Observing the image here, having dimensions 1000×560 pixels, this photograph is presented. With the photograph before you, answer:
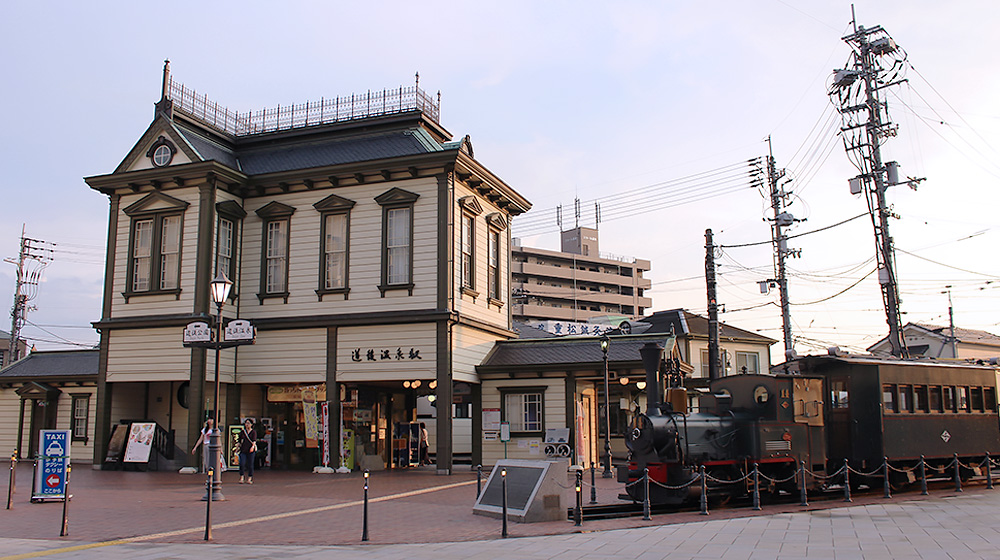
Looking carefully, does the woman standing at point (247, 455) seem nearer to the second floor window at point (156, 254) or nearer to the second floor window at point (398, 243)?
the second floor window at point (398, 243)

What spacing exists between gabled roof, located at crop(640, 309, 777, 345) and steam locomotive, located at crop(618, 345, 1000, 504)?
2517cm

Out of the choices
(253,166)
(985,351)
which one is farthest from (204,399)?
(985,351)

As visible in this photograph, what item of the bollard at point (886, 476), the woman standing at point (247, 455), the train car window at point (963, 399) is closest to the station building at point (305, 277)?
the woman standing at point (247, 455)

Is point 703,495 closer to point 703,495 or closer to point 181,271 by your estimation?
point 703,495

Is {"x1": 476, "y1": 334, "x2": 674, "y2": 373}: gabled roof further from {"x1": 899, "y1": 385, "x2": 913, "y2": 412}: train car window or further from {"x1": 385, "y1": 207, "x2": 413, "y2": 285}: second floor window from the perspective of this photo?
{"x1": 899, "y1": 385, "x2": 913, "y2": 412}: train car window

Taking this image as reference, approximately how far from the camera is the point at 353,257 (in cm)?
2414

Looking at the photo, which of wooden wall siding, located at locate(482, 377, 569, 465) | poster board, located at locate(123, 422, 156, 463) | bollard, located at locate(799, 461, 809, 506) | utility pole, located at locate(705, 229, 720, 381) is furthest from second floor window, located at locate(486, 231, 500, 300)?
bollard, located at locate(799, 461, 809, 506)

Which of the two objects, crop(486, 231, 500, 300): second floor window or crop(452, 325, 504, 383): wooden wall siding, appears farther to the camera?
crop(486, 231, 500, 300): second floor window

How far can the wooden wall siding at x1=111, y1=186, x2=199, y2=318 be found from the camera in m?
24.1

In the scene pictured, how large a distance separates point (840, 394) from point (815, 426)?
4.60 feet

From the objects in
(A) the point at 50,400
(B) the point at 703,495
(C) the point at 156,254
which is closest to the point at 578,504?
(B) the point at 703,495

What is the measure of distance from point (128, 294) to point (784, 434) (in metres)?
19.6

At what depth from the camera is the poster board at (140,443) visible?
946 inches

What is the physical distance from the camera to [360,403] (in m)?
24.5
